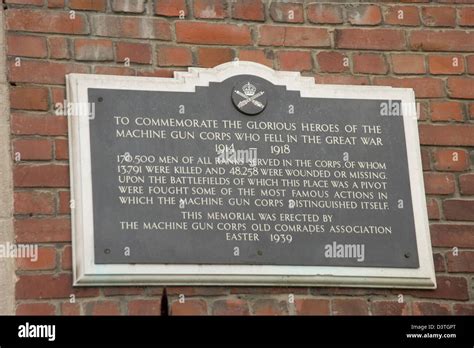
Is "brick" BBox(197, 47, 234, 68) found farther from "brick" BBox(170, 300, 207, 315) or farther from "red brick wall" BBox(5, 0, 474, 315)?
"brick" BBox(170, 300, 207, 315)

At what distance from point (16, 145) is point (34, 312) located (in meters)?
0.68

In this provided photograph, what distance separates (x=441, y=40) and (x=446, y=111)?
335 millimetres

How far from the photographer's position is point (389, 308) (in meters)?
6.61

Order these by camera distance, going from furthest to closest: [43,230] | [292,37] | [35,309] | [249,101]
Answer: [292,37], [249,101], [43,230], [35,309]

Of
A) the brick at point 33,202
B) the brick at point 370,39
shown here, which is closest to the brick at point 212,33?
the brick at point 370,39

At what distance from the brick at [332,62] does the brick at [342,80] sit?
32 mm

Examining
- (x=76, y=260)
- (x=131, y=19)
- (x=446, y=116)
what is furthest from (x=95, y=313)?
(x=446, y=116)

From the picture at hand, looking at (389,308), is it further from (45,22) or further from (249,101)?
(45,22)

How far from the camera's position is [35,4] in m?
6.87

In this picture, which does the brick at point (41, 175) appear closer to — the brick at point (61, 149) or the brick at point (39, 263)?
the brick at point (61, 149)

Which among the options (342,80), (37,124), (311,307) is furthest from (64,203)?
(342,80)

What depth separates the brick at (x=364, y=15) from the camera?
7121 mm

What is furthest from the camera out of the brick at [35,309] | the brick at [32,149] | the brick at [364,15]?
the brick at [364,15]

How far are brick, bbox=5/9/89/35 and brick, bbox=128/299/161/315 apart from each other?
117 cm
